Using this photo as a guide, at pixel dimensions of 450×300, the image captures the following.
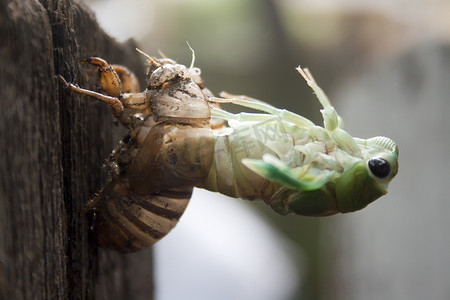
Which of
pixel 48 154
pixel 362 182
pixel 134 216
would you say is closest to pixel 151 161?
pixel 134 216

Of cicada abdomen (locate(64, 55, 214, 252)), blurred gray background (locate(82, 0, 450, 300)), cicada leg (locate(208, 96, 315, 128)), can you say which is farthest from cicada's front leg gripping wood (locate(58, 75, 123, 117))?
blurred gray background (locate(82, 0, 450, 300))

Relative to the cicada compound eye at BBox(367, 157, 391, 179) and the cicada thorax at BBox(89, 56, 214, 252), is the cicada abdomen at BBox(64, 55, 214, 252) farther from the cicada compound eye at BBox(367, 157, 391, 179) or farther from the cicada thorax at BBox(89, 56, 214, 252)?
the cicada compound eye at BBox(367, 157, 391, 179)

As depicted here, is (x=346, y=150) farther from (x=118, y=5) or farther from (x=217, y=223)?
(x=118, y=5)

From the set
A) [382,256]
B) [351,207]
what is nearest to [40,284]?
[351,207]

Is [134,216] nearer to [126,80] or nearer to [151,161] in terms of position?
[151,161]

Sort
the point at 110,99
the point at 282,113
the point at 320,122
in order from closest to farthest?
the point at 110,99
the point at 282,113
the point at 320,122
